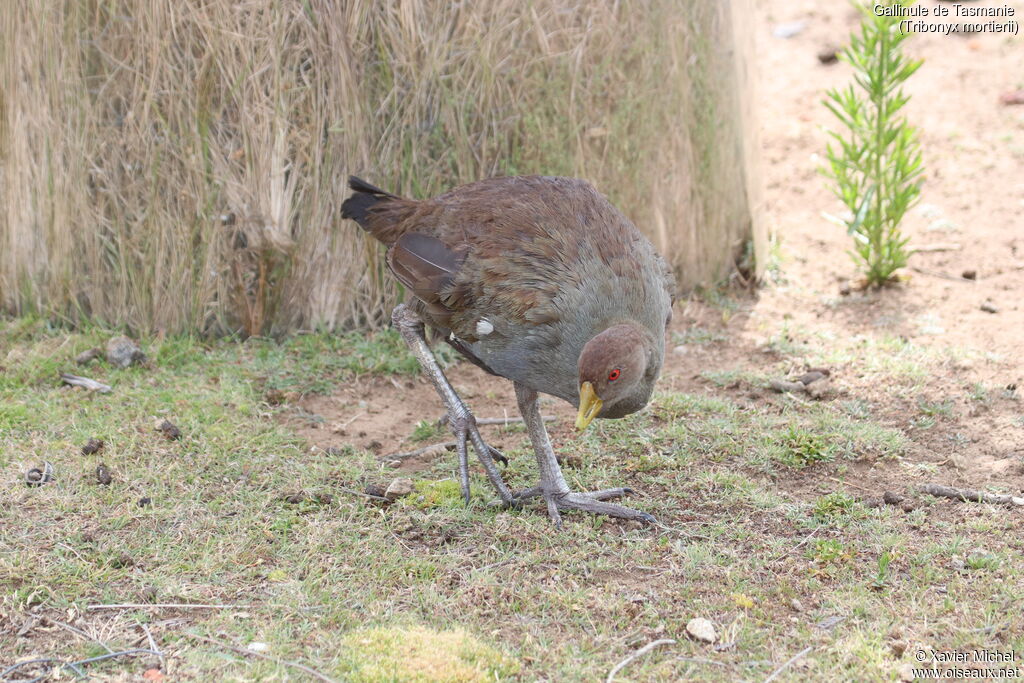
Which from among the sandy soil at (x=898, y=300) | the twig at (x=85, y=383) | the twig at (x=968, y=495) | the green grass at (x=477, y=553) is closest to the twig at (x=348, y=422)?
the sandy soil at (x=898, y=300)

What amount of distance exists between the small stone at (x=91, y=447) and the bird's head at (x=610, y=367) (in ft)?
8.33

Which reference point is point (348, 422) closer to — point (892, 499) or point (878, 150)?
point (892, 499)

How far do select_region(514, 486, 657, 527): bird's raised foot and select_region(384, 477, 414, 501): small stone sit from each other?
51 cm

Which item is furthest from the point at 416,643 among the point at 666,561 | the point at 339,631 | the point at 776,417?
the point at 776,417

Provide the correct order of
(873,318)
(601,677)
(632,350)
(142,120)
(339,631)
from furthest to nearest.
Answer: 1. (873,318)
2. (142,120)
3. (632,350)
4. (339,631)
5. (601,677)

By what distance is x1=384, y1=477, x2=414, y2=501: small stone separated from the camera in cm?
484

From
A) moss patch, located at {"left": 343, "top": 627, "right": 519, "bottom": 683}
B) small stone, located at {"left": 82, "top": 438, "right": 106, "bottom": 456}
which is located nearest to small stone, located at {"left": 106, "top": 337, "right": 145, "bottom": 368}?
small stone, located at {"left": 82, "top": 438, "right": 106, "bottom": 456}

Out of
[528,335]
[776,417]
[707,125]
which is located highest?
[707,125]

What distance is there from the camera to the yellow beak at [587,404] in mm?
4152

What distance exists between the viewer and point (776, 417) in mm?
5762

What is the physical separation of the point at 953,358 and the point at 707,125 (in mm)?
2324

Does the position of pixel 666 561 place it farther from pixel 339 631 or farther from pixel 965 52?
pixel 965 52

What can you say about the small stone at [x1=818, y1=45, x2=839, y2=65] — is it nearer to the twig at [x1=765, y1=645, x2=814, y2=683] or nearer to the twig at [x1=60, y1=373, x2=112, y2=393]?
the twig at [x1=60, y1=373, x2=112, y2=393]

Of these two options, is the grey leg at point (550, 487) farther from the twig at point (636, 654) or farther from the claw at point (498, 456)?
the twig at point (636, 654)
